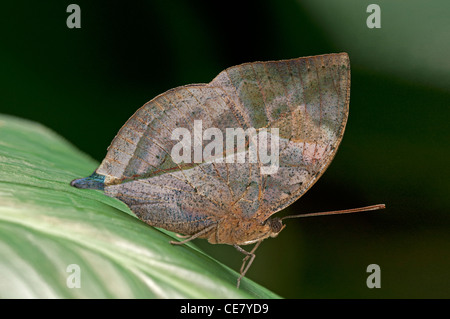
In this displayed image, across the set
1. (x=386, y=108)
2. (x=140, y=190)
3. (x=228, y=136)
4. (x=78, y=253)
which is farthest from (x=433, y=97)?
(x=78, y=253)

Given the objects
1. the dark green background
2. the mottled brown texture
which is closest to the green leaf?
the mottled brown texture

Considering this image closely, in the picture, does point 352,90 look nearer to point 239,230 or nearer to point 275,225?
point 275,225

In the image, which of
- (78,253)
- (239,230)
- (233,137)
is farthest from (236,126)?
(78,253)

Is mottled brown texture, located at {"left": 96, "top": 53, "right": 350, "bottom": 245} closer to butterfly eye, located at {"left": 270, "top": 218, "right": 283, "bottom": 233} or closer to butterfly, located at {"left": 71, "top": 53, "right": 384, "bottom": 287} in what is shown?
butterfly, located at {"left": 71, "top": 53, "right": 384, "bottom": 287}

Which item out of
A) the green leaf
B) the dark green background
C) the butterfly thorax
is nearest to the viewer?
the green leaf

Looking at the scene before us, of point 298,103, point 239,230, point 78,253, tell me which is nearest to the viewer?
point 78,253

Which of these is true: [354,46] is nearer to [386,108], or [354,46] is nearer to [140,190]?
[386,108]

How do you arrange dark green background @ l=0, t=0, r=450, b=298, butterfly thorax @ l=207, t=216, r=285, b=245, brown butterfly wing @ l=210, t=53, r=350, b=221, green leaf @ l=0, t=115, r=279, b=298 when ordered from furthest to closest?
dark green background @ l=0, t=0, r=450, b=298, butterfly thorax @ l=207, t=216, r=285, b=245, brown butterfly wing @ l=210, t=53, r=350, b=221, green leaf @ l=0, t=115, r=279, b=298
